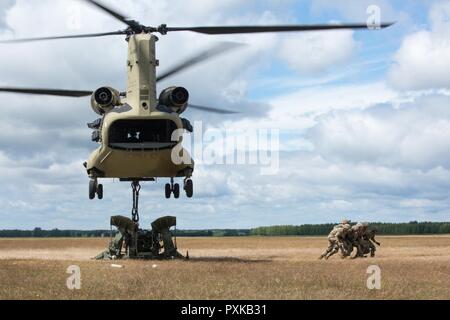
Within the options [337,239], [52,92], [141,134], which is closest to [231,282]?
[141,134]

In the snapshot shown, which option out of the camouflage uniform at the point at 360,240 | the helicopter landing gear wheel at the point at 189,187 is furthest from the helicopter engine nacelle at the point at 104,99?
the camouflage uniform at the point at 360,240

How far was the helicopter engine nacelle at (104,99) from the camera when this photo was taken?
3303 centimetres

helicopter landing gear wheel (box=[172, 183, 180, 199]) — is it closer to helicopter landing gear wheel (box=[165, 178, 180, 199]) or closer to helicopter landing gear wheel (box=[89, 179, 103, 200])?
helicopter landing gear wheel (box=[165, 178, 180, 199])

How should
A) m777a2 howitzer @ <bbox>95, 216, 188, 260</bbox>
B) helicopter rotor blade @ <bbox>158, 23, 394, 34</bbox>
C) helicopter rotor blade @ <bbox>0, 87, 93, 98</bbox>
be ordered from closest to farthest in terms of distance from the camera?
helicopter rotor blade @ <bbox>158, 23, 394, 34</bbox> < helicopter rotor blade @ <bbox>0, 87, 93, 98</bbox> < m777a2 howitzer @ <bbox>95, 216, 188, 260</bbox>

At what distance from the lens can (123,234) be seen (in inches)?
1612

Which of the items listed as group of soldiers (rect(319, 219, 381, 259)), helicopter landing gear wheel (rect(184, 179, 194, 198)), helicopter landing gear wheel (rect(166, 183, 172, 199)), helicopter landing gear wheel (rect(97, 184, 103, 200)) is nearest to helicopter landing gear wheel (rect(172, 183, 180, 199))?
helicopter landing gear wheel (rect(166, 183, 172, 199))

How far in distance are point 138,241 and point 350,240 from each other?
12.9 meters

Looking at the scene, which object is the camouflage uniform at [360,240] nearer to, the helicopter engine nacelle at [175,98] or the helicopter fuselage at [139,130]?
the helicopter fuselage at [139,130]

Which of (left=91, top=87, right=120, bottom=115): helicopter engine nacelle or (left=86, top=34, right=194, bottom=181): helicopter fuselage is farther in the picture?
(left=91, top=87, right=120, bottom=115): helicopter engine nacelle

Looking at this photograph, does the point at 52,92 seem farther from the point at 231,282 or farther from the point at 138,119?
the point at 231,282

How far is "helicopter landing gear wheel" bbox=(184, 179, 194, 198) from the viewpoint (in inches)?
1369

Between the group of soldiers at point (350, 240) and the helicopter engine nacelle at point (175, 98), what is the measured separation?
14.0 metres

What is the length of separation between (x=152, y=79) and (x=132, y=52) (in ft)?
5.99
